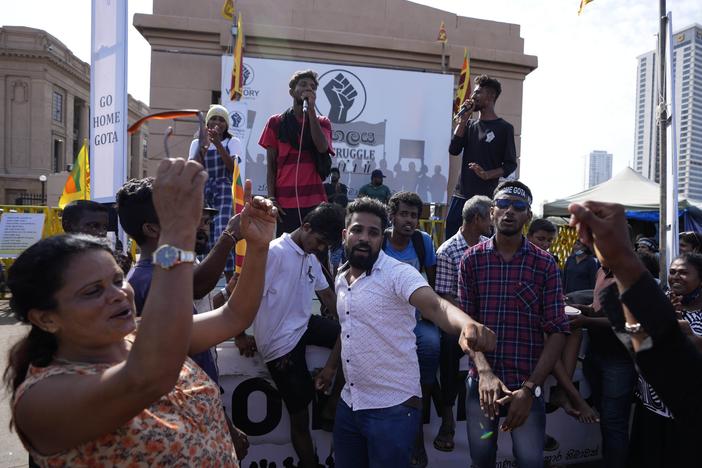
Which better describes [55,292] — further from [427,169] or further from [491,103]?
[427,169]

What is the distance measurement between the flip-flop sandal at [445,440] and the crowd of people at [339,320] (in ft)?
0.05

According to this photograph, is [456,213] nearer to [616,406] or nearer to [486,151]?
[486,151]

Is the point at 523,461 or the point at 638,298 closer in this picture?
the point at 638,298

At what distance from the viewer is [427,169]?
41.8 ft

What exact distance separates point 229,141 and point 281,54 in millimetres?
9094

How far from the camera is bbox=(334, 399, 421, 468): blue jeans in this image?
2609mm

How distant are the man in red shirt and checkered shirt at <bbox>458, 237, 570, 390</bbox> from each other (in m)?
1.93

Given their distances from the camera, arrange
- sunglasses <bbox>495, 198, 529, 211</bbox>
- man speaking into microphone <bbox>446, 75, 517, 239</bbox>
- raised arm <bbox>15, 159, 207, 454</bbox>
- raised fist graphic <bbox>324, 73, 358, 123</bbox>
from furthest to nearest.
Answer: raised fist graphic <bbox>324, 73, 358, 123</bbox> < man speaking into microphone <bbox>446, 75, 517, 239</bbox> < sunglasses <bbox>495, 198, 529, 211</bbox> < raised arm <bbox>15, 159, 207, 454</bbox>

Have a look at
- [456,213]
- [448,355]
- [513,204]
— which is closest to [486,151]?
[456,213]

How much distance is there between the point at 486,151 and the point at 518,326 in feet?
7.96

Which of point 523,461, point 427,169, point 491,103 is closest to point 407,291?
point 523,461

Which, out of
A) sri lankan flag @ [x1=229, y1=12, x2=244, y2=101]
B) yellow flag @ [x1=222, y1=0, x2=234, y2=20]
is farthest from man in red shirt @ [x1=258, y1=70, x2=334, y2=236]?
yellow flag @ [x1=222, y1=0, x2=234, y2=20]

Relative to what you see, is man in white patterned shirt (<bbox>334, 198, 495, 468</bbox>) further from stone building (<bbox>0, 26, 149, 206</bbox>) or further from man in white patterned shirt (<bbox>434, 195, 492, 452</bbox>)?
stone building (<bbox>0, 26, 149, 206</bbox>)

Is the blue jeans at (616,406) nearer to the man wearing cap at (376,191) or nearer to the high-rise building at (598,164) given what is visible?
the man wearing cap at (376,191)
